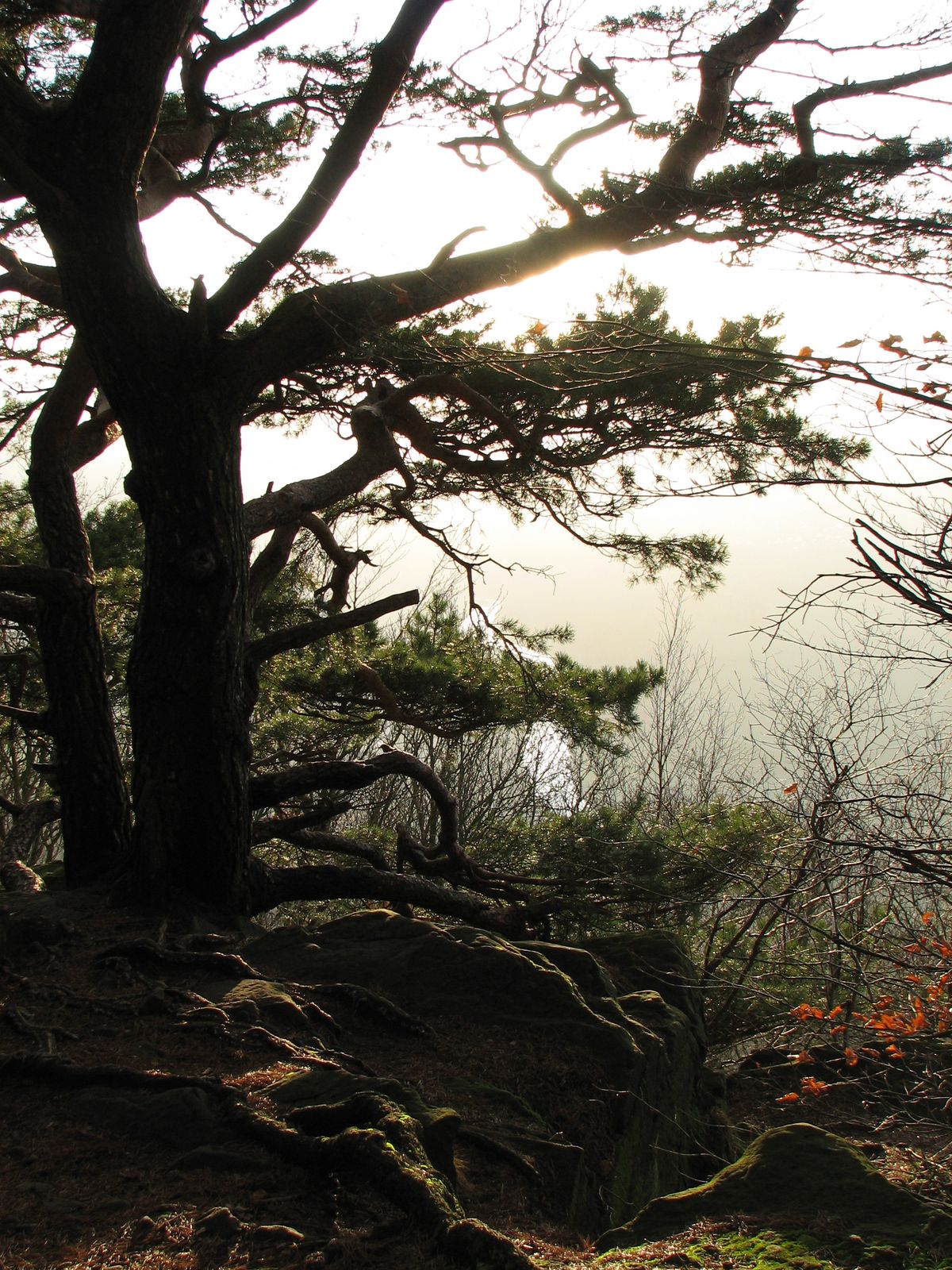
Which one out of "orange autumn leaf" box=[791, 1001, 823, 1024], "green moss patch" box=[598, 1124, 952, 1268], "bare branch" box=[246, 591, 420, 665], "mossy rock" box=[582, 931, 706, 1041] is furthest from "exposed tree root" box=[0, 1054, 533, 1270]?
"bare branch" box=[246, 591, 420, 665]

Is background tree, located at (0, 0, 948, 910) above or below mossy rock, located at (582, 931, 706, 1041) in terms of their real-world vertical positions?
above

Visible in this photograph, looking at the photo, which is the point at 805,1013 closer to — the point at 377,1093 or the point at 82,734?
the point at 377,1093

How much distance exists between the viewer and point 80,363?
4883 mm

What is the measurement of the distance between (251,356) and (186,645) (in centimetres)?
126

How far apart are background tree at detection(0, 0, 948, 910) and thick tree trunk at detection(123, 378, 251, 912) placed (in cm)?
1

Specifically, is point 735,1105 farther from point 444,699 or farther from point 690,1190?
point 444,699

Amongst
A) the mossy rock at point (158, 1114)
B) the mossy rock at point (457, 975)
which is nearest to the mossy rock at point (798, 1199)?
the mossy rock at point (457, 975)

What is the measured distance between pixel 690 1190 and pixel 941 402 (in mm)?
1932

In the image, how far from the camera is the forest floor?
183 centimetres

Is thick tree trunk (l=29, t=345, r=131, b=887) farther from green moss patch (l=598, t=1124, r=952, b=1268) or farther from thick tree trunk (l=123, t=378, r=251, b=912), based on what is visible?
green moss patch (l=598, t=1124, r=952, b=1268)

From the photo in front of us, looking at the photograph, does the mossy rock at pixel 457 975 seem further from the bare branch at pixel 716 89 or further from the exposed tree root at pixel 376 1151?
the bare branch at pixel 716 89

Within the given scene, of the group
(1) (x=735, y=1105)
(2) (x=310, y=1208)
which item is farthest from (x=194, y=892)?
(1) (x=735, y=1105)

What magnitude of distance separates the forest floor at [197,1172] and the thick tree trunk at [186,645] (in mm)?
727

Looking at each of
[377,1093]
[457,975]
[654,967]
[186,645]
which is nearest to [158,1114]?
[377,1093]
